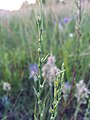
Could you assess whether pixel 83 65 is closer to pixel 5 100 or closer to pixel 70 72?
pixel 70 72

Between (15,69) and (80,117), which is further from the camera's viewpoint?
(15,69)

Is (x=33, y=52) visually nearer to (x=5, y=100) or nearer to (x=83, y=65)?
(x=83, y=65)

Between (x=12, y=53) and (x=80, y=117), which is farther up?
(x=12, y=53)

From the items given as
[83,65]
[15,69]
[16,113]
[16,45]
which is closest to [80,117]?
[16,113]

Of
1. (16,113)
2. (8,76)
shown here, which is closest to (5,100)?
(16,113)

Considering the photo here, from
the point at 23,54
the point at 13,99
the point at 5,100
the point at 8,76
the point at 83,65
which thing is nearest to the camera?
the point at 5,100

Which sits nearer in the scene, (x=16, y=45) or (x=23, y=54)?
(x=23, y=54)

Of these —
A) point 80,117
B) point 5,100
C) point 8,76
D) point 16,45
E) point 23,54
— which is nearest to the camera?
point 5,100

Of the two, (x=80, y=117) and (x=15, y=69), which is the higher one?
(x=15, y=69)

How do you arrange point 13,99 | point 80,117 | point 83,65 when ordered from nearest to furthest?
point 80,117 < point 13,99 < point 83,65
